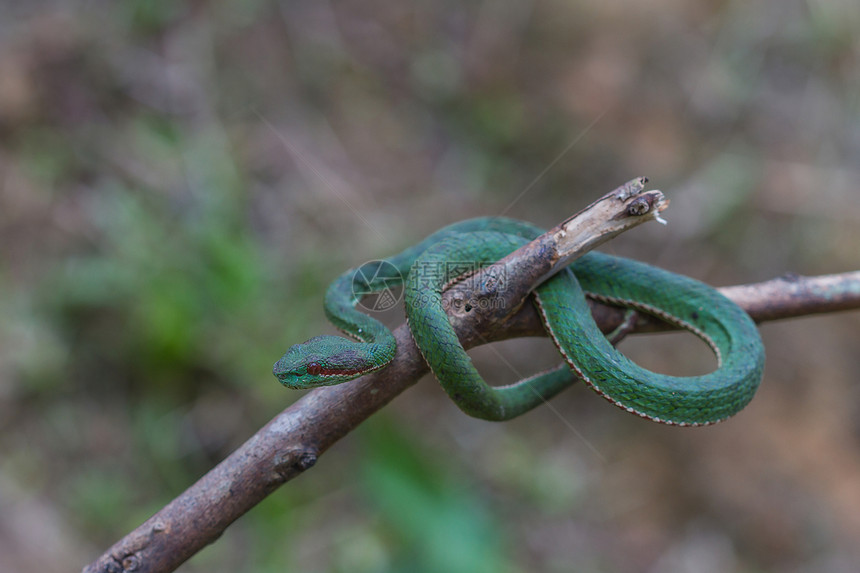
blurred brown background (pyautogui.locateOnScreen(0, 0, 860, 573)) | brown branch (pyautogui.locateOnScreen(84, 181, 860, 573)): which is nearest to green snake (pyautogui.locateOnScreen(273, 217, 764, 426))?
brown branch (pyautogui.locateOnScreen(84, 181, 860, 573))

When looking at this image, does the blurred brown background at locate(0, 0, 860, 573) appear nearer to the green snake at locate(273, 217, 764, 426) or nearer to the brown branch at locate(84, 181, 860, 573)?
the green snake at locate(273, 217, 764, 426)

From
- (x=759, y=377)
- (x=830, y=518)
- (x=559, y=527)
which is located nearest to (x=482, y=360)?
(x=559, y=527)

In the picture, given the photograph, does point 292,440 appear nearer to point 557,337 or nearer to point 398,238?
point 557,337

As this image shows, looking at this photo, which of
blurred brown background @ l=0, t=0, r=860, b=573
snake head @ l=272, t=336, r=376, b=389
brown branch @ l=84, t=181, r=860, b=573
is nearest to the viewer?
brown branch @ l=84, t=181, r=860, b=573

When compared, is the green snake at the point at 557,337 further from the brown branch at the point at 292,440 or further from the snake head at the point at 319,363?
the brown branch at the point at 292,440

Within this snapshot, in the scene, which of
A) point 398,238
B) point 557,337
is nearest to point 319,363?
point 557,337

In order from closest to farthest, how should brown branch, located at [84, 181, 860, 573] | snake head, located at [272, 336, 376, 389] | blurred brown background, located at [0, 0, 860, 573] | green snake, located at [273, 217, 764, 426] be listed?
brown branch, located at [84, 181, 860, 573]
green snake, located at [273, 217, 764, 426]
snake head, located at [272, 336, 376, 389]
blurred brown background, located at [0, 0, 860, 573]
